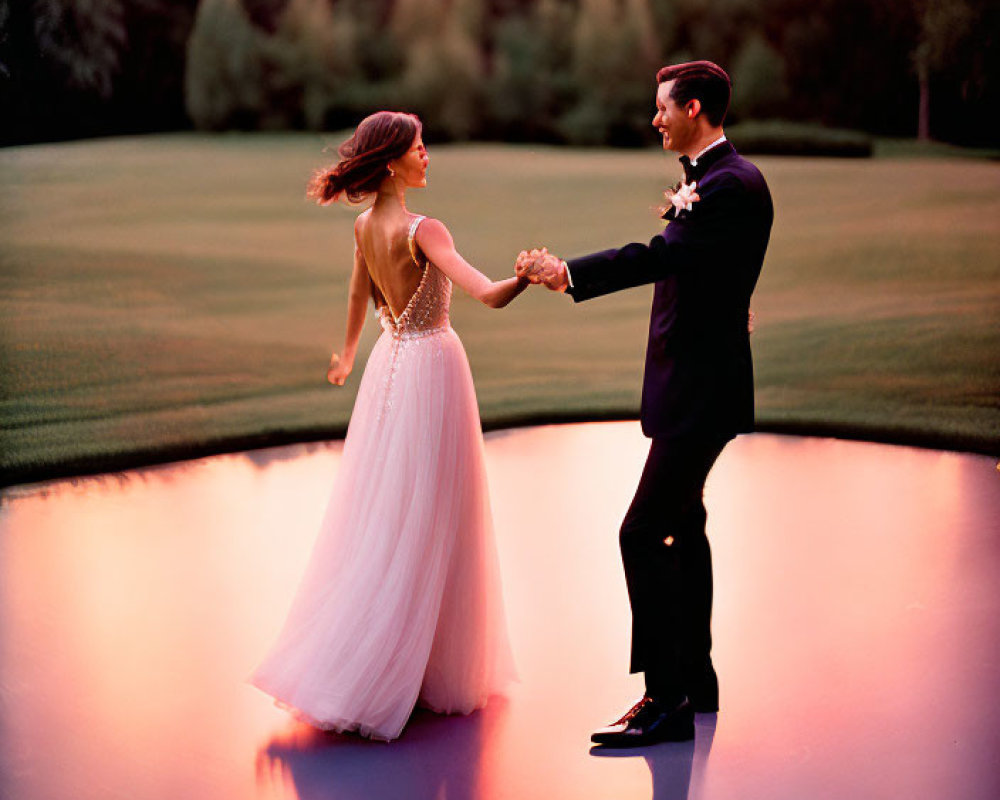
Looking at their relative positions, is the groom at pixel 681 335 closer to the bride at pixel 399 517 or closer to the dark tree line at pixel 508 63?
the bride at pixel 399 517

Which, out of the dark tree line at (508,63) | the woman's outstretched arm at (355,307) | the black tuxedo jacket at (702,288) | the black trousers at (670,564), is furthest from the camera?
the dark tree line at (508,63)

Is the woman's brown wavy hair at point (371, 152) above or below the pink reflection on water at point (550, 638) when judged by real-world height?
above

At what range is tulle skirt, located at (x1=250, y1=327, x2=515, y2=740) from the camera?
Answer: 3375mm

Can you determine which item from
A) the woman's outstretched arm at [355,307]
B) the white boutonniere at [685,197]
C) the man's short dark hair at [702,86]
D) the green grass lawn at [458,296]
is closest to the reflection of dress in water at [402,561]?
the woman's outstretched arm at [355,307]

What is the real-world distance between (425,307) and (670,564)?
938mm

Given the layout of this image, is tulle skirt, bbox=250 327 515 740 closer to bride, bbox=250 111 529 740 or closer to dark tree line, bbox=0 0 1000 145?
bride, bbox=250 111 529 740

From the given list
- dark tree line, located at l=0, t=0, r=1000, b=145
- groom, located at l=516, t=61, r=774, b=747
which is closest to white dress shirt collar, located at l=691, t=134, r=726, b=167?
groom, located at l=516, t=61, r=774, b=747

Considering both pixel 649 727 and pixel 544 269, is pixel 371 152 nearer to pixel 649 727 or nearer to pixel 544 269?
pixel 544 269

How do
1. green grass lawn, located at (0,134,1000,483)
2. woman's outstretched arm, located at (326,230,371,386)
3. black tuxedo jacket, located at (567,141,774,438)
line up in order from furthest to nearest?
green grass lawn, located at (0,134,1000,483), woman's outstretched arm, located at (326,230,371,386), black tuxedo jacket, located at (567,141,774,438)

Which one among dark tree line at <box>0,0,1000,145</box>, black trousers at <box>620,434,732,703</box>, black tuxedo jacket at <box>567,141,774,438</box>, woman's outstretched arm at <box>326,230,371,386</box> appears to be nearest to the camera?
black tuxedo jacket at <box>567,141,774,438</box>

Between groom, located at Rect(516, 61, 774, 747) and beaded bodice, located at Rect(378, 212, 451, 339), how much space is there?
0.92 ft

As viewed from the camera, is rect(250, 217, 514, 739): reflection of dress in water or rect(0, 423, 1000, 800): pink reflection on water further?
rect(250, 217, 514, 739): reflection of dress in water

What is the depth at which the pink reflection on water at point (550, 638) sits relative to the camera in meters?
3.20

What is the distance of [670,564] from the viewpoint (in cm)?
335
